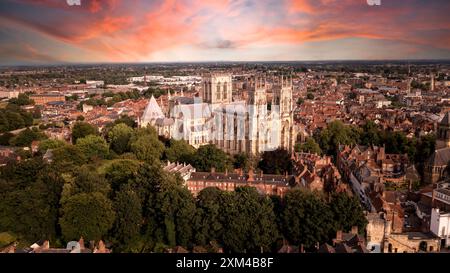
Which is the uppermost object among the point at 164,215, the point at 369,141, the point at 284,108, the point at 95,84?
the point at 95,84

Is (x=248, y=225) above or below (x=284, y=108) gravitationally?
below

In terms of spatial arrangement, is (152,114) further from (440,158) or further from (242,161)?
(440,158)

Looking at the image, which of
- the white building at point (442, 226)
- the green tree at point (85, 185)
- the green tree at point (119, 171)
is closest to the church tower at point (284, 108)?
the green tree at point (119, 171)

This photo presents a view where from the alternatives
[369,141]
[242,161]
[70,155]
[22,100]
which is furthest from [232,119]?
[22,100]

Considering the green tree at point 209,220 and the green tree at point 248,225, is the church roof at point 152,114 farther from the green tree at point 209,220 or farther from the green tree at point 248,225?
the green tree at point 248,225
